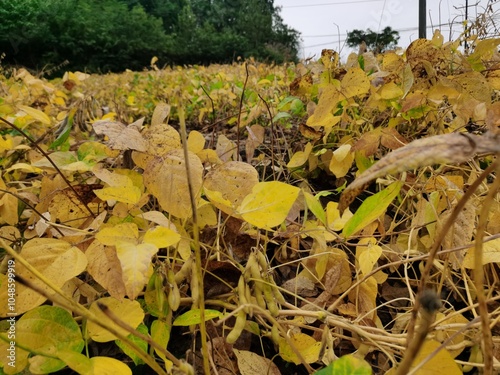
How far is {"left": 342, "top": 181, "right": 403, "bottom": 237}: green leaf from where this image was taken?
13.9 inches

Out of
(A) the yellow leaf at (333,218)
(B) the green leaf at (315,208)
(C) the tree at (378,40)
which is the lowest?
(A) the yellow leaf at (333,218)

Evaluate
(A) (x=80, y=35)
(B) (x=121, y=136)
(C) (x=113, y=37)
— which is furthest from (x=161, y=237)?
(C) (x=113, y=37)

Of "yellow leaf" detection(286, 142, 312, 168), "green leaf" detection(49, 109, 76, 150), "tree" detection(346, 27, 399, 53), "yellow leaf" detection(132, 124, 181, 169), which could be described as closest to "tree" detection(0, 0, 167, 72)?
"tree" detection(346, 27, 399, 53)

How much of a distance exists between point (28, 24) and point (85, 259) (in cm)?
1466

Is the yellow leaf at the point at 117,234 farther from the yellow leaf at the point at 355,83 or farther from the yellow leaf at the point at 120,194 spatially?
the yellow leaf at the point at 355,83

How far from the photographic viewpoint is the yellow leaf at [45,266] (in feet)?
1.04

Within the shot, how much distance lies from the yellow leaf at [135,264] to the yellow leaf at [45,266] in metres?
0.07

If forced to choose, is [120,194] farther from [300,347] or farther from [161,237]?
[300,347]

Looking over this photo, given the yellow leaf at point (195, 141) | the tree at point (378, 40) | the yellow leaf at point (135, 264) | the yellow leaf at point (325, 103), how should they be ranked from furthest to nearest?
the tree at point (378, 40), the yellow leaf at point (325, 103), the yellow leaf at point (195, 141), the yellow leaf at point (135, 264)

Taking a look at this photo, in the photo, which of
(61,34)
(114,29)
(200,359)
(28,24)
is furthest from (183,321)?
(114,29)

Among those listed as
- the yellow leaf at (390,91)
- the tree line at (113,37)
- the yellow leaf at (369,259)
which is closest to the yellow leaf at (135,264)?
the yellow leaf at (369,259)

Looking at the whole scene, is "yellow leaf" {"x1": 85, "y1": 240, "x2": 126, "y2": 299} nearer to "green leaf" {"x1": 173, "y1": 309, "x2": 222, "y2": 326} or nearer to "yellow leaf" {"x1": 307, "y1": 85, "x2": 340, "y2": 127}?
"green leaf" {"x1": 173, "y1": 309, "x2": 222, "y2": 326}

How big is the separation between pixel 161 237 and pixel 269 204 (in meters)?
0.09

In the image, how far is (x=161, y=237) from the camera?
0.30m
